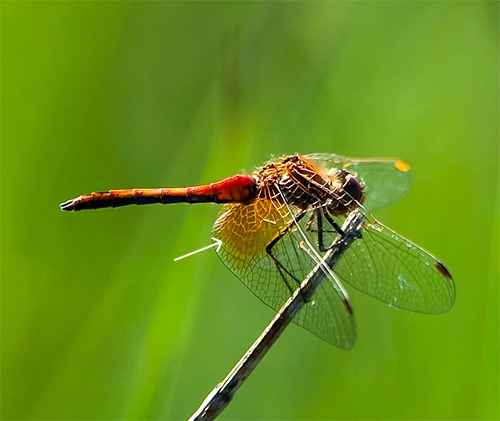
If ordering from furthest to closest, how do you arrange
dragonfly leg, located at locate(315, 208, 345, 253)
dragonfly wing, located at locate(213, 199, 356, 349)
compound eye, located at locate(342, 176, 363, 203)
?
1. compound eye, located at locate(342, 176, 363, 203)
2. dragonfly leg, located at locate(315, 208, 345, 253)
3. dragonfly wing, located at locate(213, 199, 356, 349)

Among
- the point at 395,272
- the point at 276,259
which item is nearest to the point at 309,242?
the point at 276,259

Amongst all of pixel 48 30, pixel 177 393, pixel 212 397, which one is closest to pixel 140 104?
pixel 48 30

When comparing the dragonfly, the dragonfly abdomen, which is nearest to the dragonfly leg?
the dragonfly

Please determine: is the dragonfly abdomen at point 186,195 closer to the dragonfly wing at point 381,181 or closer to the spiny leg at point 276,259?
the spiny leg at point 276,259

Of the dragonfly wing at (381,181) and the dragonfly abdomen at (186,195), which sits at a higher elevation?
the dragonfly wing at (381,181)

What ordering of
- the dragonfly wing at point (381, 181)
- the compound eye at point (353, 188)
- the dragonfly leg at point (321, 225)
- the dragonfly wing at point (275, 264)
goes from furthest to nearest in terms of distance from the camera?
the dragonfly wing at point (381, 181), the compound eye at point (353, 188), the dragonfly leg at point (321, 225), the dragonfly wing at point (275, 264)

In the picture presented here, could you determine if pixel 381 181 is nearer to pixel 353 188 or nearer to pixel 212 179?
pixel 353 188

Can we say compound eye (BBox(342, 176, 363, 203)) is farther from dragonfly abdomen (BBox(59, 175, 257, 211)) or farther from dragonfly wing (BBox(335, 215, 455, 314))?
dragonfly abdomen (BBox(59, 175, 257, 211))

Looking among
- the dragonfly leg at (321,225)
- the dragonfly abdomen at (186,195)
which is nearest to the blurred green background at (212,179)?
the dragonfly abdomen at (186,195)
